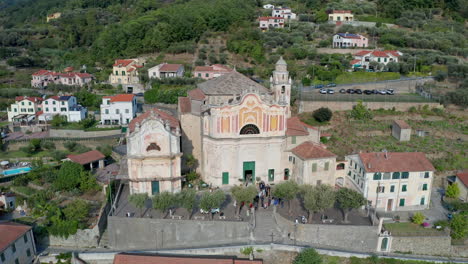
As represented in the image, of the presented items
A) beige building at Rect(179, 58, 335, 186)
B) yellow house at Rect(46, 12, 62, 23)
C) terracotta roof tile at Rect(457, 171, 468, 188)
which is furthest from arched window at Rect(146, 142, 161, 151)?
yellow house at Rect(46, 12, 62, 23)

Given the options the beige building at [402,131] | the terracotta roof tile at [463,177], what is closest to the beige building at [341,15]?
the beige building at [402,131]

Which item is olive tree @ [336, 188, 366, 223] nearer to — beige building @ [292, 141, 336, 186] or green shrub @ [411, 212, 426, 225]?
beige building @ [292, 141, 336, 186]

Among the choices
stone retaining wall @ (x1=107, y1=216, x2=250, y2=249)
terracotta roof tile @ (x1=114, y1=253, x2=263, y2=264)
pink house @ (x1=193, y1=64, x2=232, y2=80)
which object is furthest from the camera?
pink house @ (x1=193, y1=64, x2=232, y2=80)

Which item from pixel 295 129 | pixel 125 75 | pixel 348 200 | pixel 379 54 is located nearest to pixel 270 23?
pixel 379 54

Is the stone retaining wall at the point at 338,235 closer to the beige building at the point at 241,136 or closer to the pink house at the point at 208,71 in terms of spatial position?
the beige building at the point at 241,136

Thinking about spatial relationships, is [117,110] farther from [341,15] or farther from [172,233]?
[341,15]

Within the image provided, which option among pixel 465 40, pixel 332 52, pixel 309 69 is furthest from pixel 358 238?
pixel 465 40
